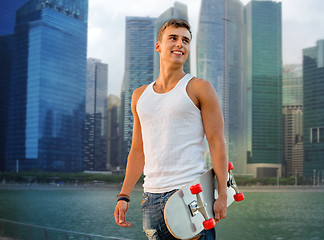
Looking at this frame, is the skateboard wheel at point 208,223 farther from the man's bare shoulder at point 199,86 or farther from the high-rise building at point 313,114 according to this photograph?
the high-rise building at point 313,114

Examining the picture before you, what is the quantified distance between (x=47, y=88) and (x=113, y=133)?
33421 millimetres

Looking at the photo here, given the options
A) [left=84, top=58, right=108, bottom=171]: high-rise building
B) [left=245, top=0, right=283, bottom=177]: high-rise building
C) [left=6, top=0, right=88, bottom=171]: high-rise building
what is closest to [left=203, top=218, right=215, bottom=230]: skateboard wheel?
[left=6, top=0, right=88, bottom=171]: high-rise building

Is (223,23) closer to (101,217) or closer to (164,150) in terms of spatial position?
(101,217)

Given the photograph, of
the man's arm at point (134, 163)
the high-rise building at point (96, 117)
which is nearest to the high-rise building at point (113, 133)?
the high-rise building at point (96, 117)

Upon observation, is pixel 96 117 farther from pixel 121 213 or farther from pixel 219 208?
pixel 219 208

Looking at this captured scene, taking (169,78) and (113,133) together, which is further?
(113,133)

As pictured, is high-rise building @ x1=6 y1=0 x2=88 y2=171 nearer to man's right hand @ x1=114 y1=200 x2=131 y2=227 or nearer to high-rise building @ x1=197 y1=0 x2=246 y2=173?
high-rise building @ x1=197 y1=0 x2=246 y2=173

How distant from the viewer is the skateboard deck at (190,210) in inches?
53.4

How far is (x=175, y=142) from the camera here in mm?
1468

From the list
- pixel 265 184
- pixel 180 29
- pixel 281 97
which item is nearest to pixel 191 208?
pixel 180 29

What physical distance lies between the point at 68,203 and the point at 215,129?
327 feet

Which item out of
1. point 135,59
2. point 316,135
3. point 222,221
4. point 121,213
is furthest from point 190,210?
point 135,59

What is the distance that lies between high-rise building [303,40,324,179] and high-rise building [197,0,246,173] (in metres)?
15.5

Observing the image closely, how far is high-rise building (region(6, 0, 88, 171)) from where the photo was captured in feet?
289
